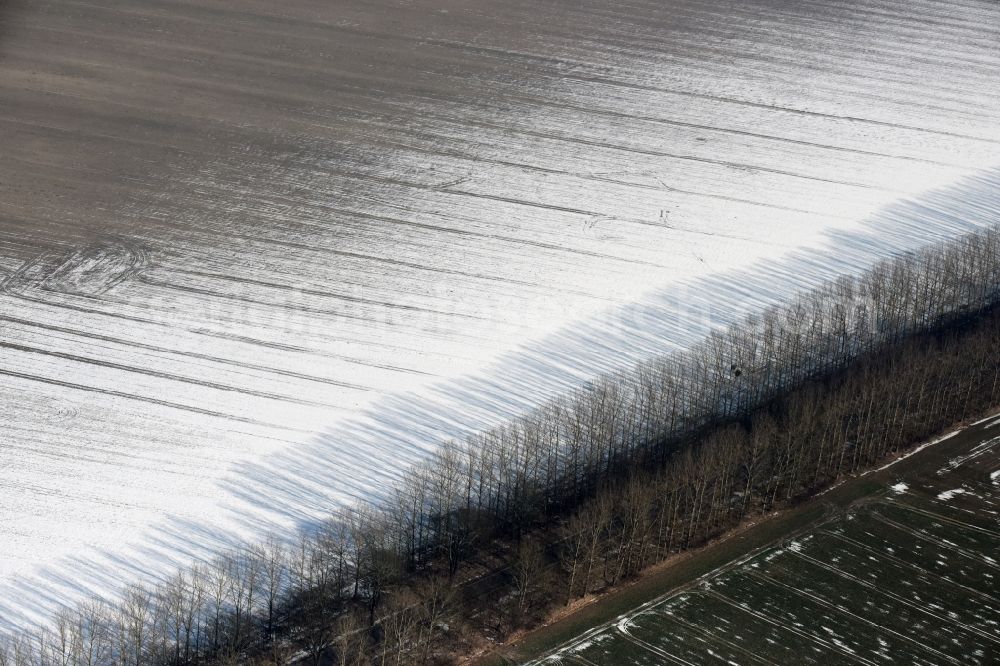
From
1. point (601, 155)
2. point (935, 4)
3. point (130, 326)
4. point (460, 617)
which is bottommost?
point (460, 617)

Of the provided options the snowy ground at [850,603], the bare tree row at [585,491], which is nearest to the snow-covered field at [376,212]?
the bare tree row at [585,491]

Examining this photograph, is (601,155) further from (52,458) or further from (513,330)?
(52,458)

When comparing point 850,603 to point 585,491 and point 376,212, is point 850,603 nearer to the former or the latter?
point 585,491

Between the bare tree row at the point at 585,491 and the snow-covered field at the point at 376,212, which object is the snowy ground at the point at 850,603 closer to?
the bare tree row at the point at 585,491

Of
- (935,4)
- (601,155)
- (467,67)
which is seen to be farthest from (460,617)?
(935,4)

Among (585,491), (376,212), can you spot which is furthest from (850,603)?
(376,212)

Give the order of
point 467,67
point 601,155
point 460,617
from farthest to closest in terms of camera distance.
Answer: point 467,67 → point 601,155 → point 460,617
